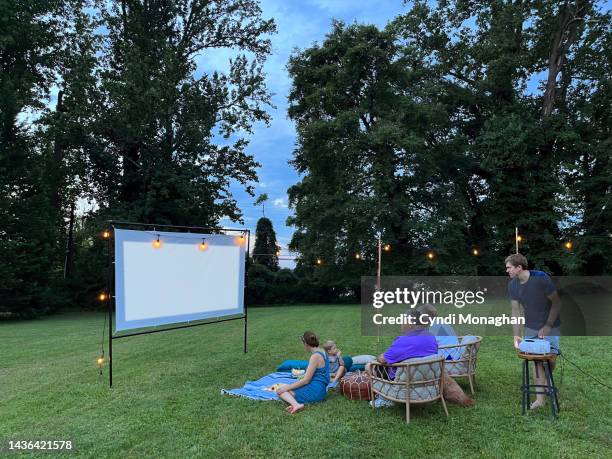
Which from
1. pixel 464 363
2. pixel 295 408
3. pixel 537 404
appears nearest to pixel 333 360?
pixel 295 408

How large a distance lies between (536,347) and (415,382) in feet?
4.16

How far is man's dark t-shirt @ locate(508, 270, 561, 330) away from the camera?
4680mm

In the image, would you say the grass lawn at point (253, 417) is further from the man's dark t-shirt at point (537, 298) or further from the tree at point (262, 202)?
the tree at point (262, 202)

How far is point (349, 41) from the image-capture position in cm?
2156

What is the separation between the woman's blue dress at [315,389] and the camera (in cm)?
507

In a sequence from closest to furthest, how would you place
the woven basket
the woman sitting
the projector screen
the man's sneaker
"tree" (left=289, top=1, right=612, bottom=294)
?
the man's sneaker
the woman sitting
the woven basket
the projector screen
"tree" (left=289, top=1, right=612, bottom=294)

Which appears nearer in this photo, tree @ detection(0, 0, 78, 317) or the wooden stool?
the wooden stool

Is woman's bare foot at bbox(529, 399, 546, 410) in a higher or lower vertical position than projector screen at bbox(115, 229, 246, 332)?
lower

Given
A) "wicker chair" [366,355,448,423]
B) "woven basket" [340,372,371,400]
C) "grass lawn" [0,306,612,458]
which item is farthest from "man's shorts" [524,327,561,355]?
"woven basket" [340,372,371,400]

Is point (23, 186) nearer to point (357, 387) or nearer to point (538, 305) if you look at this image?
point (357, 387)

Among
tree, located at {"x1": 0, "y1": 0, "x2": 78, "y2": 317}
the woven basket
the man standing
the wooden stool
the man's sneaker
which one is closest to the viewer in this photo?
the wooden stool

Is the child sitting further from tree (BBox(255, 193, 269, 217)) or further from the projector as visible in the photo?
tree (BBox(255, 193, 269, 217))

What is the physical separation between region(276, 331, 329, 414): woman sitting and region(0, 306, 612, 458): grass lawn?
0.63ft

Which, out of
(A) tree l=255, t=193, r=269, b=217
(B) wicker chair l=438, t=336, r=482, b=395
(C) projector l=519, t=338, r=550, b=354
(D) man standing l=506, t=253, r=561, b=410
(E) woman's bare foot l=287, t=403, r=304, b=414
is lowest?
(E) woman's bare foot l=287, t=403, r=304, b=414
